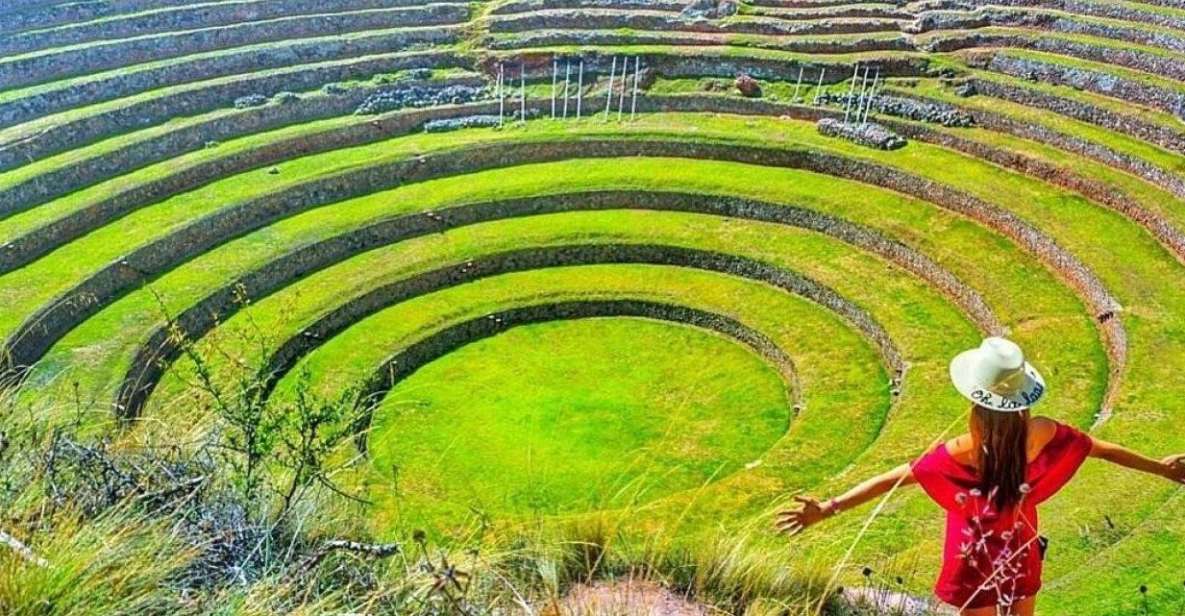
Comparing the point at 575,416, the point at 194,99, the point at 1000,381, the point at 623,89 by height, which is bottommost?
the point at 575,416

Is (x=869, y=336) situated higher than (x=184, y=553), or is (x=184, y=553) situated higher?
(x=184, y=553)

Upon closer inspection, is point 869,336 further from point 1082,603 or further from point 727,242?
point 1082,603

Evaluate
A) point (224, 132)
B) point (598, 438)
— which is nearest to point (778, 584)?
point (598, 438)

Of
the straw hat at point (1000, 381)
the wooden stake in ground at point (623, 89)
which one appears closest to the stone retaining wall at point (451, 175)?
the wooden stake in ground at point (623, 89)

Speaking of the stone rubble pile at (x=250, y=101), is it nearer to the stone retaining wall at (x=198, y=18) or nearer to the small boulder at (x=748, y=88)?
the stone retaining wall at (x=198, y=18)

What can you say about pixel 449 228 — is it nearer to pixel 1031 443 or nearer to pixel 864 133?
pixel 864 133

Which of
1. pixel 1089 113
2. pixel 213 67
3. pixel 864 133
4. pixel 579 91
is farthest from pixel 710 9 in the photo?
pixel 213 67
